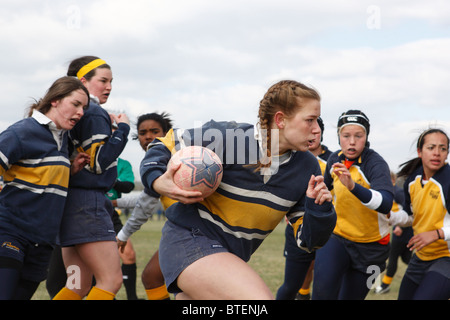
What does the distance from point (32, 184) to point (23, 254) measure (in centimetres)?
55

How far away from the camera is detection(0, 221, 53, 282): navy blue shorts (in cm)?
427

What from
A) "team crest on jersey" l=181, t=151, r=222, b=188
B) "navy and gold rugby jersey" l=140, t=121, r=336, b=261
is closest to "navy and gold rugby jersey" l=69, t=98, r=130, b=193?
"navy and gold rugby jersey" l=140, t=121, r=336, b=261

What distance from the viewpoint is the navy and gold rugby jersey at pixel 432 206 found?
5.48m

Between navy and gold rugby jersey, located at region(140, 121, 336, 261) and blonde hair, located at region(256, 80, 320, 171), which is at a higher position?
blonde hair, located at region(256, 80, 320, 171)

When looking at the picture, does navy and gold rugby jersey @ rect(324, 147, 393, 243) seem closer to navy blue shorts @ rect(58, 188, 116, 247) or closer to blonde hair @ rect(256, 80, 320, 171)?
blonde hair @ rect(256, 80, 320, 171)

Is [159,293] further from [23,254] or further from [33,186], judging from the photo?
[33,186]

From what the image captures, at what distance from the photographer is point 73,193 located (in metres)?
4.80

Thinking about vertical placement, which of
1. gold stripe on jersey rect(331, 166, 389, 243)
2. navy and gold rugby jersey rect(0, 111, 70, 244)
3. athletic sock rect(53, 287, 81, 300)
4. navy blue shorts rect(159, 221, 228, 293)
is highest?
navy and gold rugby jersey rect(0, 111, 70, 244)

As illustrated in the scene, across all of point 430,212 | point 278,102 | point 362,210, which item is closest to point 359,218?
point 362,210

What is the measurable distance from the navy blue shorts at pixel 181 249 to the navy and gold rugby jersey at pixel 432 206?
284 cm

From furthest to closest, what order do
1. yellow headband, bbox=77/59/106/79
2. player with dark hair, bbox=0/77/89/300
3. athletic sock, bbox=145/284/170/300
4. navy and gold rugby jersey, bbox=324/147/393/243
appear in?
navy and gold rugby jersey, bbox=324/147/393/243 < athletic sock, bbox=145/284/170/300 < yellow headband, bbox=77/59/106/79 < player with dark hair, bbox=0/77/89/300

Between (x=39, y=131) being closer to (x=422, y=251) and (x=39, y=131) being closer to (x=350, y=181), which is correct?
(x=350, y=181)
